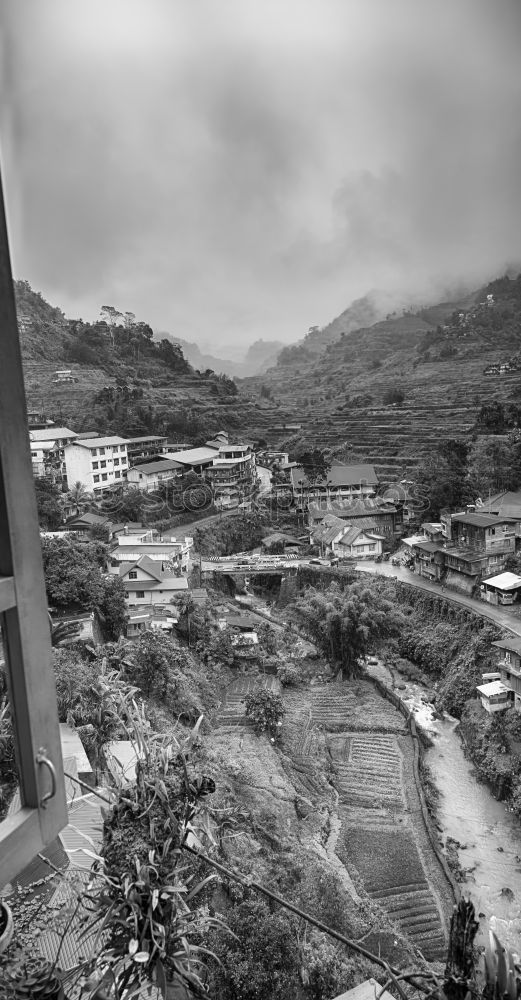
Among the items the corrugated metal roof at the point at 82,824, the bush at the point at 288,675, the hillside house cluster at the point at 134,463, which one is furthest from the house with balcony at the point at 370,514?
the corrugated metal roof at the point at 82,824

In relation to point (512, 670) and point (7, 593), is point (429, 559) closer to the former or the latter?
point (512, 670)

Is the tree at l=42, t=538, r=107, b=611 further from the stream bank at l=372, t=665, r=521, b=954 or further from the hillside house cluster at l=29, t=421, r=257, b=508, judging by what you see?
the hillside house cluster at l=29, t=421, r=257, b=508

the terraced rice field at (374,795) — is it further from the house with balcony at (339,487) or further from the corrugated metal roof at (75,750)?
the house with balcony at (339,487)

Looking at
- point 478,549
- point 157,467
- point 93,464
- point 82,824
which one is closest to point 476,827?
point 82,824

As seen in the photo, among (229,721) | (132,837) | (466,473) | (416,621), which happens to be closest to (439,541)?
(416,621)

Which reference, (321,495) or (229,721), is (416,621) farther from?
(321,495)

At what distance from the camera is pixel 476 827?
7.20m

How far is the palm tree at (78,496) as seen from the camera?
16234mm

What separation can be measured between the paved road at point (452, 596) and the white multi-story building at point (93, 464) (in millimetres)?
8179

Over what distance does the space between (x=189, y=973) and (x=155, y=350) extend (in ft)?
99.0

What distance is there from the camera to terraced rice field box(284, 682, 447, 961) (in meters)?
5.65

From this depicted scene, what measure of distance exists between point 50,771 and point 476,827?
7.90 m

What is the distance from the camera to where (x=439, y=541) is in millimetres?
13523

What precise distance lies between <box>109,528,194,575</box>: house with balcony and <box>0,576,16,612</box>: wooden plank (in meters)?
11.5
